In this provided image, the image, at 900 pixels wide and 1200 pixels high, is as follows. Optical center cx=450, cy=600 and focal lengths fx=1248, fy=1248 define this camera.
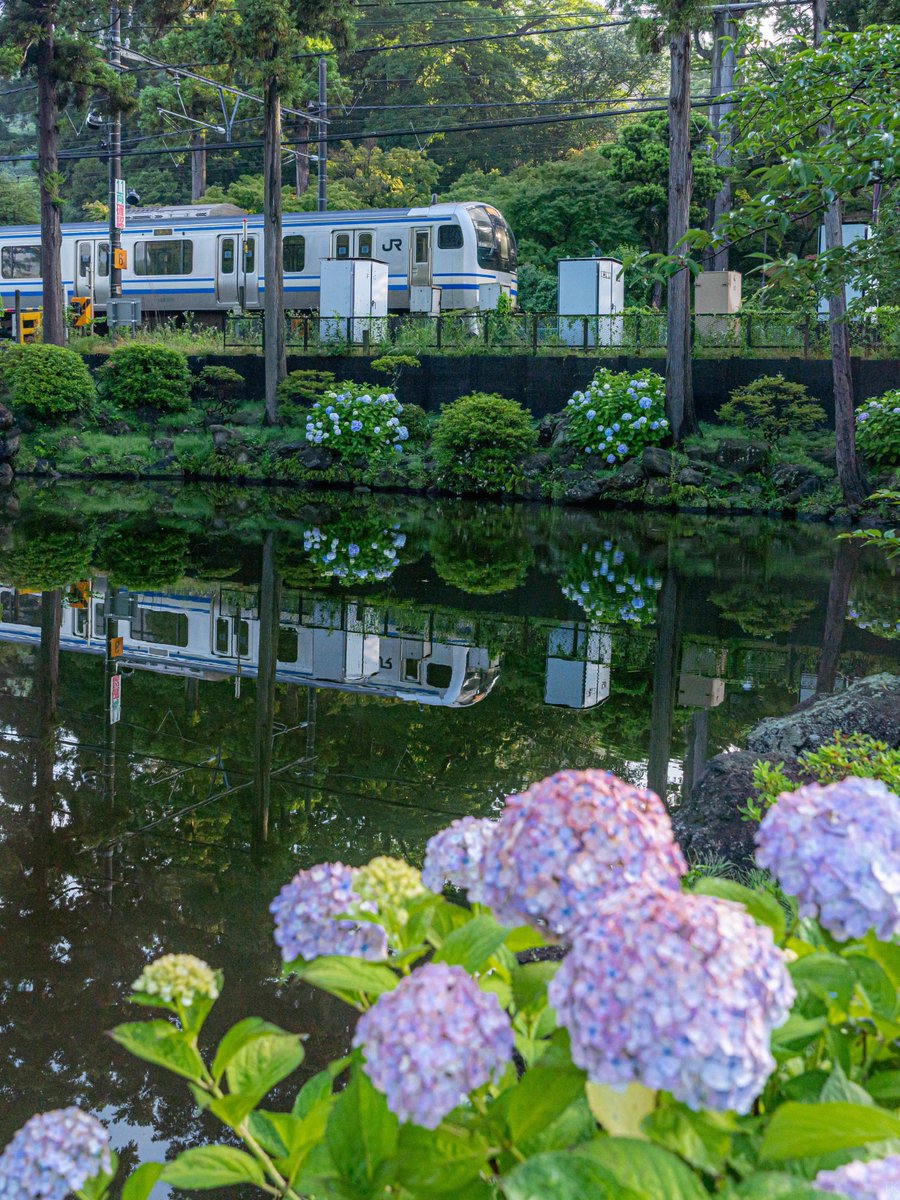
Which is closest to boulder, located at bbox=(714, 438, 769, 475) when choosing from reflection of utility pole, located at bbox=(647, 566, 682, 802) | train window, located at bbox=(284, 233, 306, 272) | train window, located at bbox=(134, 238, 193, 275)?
reflection of utility pole, located at bbox=(647, 566, 682, 802)

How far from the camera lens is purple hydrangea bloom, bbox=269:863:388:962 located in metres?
1.70

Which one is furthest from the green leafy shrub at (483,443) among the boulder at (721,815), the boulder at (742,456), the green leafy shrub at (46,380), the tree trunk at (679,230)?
the boulder at (721,815)

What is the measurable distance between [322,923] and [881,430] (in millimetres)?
18442

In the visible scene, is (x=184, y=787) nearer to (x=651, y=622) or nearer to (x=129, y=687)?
(x=129, y=687)

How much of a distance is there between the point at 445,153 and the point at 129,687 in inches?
1560

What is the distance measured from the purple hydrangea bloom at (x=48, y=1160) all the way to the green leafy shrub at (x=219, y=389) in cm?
2465

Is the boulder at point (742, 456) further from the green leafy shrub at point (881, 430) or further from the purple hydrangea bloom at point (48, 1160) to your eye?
the purple hydrangea bloom at point (48, 1160)

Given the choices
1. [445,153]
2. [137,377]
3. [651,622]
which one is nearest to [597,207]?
[445,153]

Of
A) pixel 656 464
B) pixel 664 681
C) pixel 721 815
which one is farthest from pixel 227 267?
pixel 721 815

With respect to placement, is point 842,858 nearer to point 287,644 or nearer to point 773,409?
point 287,644

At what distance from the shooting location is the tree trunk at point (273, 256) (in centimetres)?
2288

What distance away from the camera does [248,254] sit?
27906 millimetres

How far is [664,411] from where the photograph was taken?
20578 millimetres

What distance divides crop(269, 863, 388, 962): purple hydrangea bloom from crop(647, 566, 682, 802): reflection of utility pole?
165 inches
